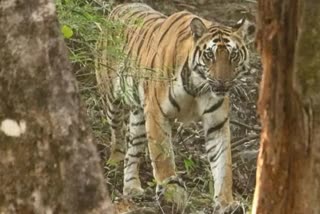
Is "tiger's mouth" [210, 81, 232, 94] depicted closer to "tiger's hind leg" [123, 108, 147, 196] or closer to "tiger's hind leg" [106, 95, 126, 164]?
"tiger's hind leg" [123, 108, 147, 196]

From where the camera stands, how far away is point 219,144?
7.36 meters

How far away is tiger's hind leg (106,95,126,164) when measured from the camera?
8.53 m

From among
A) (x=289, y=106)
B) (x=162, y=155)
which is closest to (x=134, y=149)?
(x=162, y=155)

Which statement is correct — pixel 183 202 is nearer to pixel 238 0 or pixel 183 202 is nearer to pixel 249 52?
pixel 249 52

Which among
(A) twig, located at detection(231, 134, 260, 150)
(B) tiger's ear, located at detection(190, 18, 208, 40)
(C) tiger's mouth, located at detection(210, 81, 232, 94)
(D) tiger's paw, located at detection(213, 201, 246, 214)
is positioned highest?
(B) tiger's ear, located at detection(190, 18, 208, 40)

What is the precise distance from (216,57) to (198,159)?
1.06m

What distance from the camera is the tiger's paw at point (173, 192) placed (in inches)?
270

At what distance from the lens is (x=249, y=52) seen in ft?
24.8

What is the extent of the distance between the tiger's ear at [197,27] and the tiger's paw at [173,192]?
1.10 metres

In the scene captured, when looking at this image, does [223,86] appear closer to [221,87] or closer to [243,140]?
[221,87]

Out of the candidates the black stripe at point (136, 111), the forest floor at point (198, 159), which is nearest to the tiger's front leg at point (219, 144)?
the forest floor at point (198, 159)

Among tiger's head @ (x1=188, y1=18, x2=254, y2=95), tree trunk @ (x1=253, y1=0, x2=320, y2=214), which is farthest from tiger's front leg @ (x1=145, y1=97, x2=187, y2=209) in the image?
tree trunk @ (x1=253, y1=0, x2=320, y2=214)

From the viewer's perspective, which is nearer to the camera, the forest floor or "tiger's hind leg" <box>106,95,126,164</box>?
the forest floor

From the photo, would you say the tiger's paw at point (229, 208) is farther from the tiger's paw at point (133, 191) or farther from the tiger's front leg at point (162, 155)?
the tiger's paw at point (133, 191)
